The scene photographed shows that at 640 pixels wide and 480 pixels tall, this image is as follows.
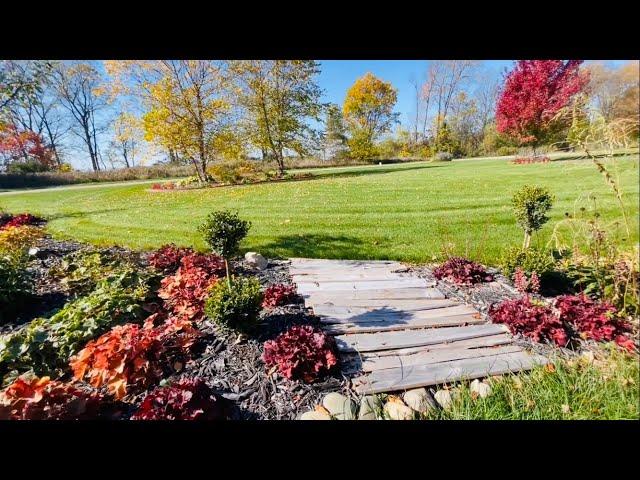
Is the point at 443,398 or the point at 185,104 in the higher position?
the point at 185,104

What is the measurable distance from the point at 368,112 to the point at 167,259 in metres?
3.22

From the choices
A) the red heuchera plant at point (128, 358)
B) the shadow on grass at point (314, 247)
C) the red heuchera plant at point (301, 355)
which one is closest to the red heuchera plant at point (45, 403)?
the red heuchera plant at point (128, 358)

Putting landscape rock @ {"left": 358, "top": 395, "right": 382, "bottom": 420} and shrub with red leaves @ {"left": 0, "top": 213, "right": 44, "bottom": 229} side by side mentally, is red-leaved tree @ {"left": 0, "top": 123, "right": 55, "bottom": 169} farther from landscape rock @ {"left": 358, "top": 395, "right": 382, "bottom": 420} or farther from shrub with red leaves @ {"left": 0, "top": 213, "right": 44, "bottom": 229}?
landscape rock @ {"left": 358, "top": 395, "right": 382, "bottom": 420}

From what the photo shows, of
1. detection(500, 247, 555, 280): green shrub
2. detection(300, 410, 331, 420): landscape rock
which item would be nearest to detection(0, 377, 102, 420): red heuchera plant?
detection(300, 410, 331, 420): landscape rock

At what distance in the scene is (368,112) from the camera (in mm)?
4051

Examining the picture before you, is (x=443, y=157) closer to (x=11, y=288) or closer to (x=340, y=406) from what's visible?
(x=340, y=406)

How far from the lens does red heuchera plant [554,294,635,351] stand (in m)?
2.16

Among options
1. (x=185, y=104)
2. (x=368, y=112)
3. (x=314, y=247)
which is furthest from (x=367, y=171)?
(x=185, y=104)

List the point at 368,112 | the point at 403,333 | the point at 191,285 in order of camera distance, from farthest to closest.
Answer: the point at 368,112
the point at 191,285
the point at 403,333

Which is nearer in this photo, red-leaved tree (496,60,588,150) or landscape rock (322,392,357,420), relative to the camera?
landscape rock (322,392,357,420)

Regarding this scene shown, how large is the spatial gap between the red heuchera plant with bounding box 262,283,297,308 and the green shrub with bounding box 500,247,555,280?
91.1 inches

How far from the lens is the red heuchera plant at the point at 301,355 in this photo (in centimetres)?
203
